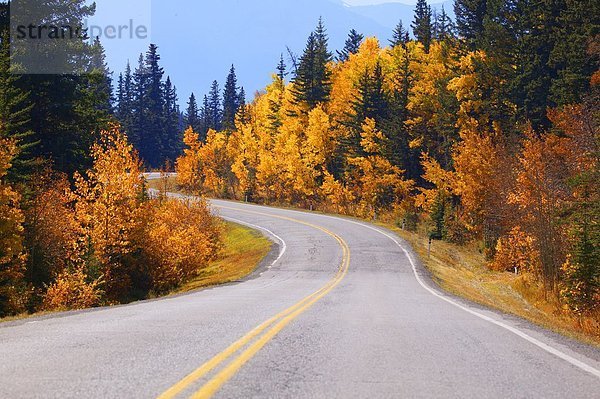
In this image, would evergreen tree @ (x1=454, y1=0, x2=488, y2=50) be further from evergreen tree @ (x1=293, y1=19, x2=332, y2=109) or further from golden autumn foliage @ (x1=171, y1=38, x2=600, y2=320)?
evergreen tree @ (x1=293, y1=19, x2=332, y2=109)

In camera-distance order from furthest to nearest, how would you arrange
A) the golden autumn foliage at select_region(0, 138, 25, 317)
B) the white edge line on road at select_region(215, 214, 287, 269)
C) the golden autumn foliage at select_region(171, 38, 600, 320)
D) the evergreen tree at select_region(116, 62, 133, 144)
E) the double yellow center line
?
1. the evergreen tree at select_region(116, 62, 133, 144)
2. the golden autumn foliage at select_region(171, 38, 600, 320)
3. the white edge line on road at select_region(215, 214, 287, 269)
4. the golden autumn foliage at select_region(0, 138, 25, 317)
5. the double yellow center line

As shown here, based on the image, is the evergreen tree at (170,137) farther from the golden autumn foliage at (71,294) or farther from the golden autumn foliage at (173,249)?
the golden autumn foliage at (71,294)

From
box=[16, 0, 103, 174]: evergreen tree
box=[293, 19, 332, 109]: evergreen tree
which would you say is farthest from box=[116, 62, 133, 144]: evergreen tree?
box=[16, 0, 103, 174]: evergreen tree

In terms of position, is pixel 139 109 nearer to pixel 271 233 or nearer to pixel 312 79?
pixel 312 79

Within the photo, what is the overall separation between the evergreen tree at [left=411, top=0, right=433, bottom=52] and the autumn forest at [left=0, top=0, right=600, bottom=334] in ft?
1.32

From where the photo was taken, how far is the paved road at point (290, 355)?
4.48m

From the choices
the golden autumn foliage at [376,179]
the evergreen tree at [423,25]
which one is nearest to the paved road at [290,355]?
the golden autumn foliage at [376,179]

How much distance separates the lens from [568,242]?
25.8m

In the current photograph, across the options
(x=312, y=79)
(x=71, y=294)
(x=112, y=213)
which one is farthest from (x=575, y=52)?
(x=71, y=294)

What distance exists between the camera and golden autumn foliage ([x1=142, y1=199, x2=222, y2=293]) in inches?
1104

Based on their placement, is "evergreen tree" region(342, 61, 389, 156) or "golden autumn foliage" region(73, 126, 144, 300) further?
"evergreen tree" region(342, 61, 389, 156)

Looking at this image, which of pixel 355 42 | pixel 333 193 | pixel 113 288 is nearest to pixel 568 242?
pixel 113 288

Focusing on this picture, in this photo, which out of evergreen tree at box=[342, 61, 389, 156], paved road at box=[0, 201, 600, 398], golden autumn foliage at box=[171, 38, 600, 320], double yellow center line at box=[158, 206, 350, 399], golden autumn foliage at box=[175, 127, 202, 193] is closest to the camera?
double yellow center line at box=[158, 206, 350, 399]

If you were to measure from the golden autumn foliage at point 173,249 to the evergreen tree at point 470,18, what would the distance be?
3105 centimetres
